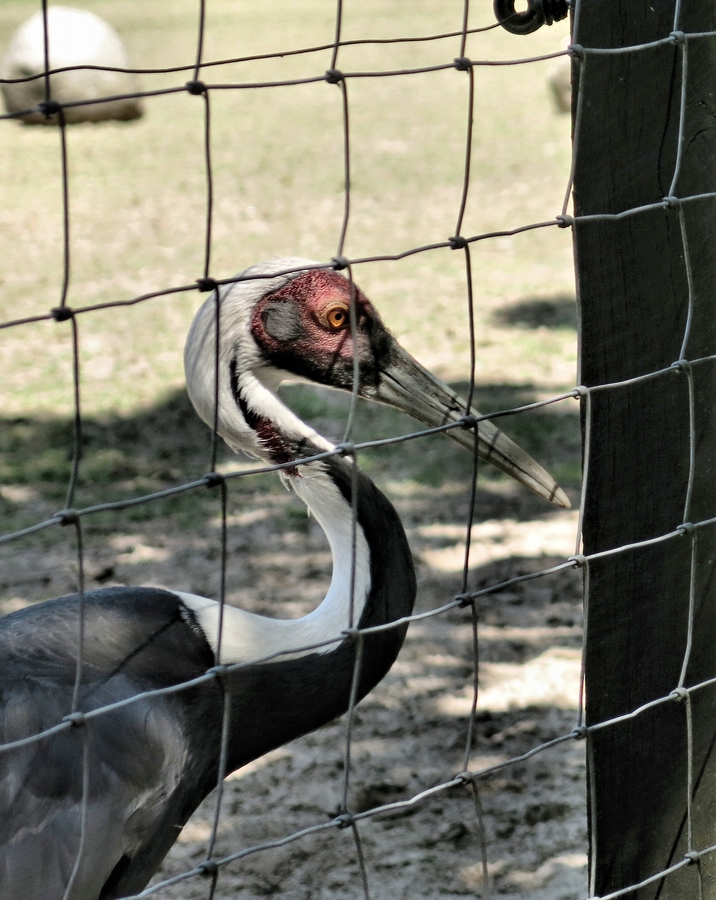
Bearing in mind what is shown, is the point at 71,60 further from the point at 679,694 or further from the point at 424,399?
the point at 679,694

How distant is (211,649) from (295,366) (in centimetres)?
63

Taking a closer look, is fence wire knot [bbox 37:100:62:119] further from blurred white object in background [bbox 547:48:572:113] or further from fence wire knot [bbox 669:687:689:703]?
blurred white object in background [bbox 547:48:572:113]

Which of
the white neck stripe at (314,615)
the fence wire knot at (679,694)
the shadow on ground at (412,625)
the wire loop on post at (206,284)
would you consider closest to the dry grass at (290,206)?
the shadow on ground at (412,625)

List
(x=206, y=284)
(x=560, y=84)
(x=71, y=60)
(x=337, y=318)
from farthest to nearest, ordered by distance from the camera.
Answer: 1. (x=560, y=84)
2. (x=71, y=60)
3. (x=337, y=318)
4. (x=206, y=284)

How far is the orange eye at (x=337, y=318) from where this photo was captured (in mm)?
2516

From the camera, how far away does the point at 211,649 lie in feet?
7.69

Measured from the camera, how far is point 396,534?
2.49 m

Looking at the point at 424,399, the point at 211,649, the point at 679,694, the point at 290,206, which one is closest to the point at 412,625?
the point at 424,399

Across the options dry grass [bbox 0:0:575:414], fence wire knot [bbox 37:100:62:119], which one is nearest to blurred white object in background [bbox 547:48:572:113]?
dry grass [bbox 0:0:575:414]

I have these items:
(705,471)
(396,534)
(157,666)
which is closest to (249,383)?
(396,534)

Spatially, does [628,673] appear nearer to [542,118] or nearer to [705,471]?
[705,471]

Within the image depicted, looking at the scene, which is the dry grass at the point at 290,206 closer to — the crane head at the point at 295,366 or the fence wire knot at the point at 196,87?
the crane head at the point at 295,366

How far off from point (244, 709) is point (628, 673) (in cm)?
75

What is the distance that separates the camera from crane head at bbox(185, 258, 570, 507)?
2.46m
